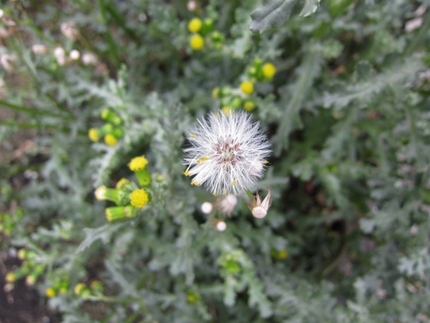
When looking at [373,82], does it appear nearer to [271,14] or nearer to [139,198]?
[271,14]

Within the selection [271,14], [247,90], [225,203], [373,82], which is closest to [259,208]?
[225,203]

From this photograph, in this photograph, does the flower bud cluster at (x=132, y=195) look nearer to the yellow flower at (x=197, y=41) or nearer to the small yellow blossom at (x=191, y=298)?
the yellow flower at (x=197, y=41)

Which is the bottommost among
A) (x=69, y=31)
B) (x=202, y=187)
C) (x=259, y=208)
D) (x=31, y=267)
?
(x=259, y=208)

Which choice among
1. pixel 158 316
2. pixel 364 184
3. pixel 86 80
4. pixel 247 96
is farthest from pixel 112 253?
pixel 364 184

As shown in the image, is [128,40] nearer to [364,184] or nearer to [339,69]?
[339,69]

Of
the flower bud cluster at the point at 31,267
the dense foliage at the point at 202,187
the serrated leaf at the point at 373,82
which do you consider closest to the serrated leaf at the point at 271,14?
the dense foliage at the point at 202,187

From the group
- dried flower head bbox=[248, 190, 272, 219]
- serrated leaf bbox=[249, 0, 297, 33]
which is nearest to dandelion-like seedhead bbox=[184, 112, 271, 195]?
dried flower head bbox=[248, 190, 272, 219]
